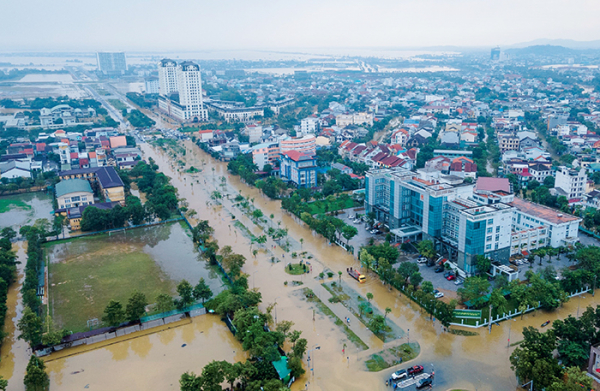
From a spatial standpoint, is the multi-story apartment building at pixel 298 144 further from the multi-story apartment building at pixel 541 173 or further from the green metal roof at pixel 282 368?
the green metal roof at pixel 282 368

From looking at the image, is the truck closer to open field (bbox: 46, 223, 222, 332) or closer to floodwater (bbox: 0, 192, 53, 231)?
open field (bbox: 46, 223, 222, 332)

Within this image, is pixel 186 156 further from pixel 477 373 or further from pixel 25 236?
pixel 477 373

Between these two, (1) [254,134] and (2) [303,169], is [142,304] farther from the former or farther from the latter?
(1) [254,134]

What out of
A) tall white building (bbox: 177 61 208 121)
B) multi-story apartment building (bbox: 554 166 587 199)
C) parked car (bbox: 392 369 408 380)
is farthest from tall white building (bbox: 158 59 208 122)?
parked car (bbox: 392 369 408 380)

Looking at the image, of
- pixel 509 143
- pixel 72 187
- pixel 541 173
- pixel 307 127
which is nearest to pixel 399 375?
pixel 72 187

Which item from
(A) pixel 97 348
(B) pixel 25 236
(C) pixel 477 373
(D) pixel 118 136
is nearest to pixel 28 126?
(D) pixel 118 136

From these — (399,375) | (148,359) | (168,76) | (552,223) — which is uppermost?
(168,76)
